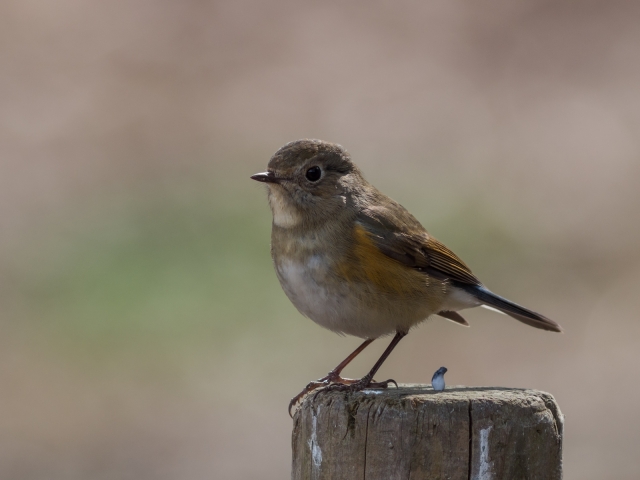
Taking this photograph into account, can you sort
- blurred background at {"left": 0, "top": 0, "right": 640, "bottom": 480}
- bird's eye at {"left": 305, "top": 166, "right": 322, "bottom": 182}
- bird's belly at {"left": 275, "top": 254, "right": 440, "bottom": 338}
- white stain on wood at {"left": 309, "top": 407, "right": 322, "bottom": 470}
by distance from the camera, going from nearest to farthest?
white stain on wood at {"left": 309, "top": 407, "right": 322, "bottom": 470}
bird's belly at {"left": 275, "top": 254, "right": 440, "bottom": 338}
bird's eye at {"left": 305, "top": 166, "right": 322, "bottom": 182}
blurred background at {"left": 0, "top": 0, "right": 640, "bottom": 480}

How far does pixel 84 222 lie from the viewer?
1137 centimetres

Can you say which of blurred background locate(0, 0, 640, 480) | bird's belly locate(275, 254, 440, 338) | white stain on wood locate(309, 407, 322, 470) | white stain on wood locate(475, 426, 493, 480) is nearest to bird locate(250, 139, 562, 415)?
bird's belly locate(275, 254, 440, 338)

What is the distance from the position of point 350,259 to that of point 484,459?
5.45ft

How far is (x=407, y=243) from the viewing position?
15.9 ft

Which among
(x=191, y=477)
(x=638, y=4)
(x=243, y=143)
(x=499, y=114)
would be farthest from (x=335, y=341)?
(x=638, y=4)

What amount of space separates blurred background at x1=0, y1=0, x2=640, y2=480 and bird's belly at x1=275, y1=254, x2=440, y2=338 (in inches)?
36.8

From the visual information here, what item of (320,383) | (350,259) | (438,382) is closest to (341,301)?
(350,259)

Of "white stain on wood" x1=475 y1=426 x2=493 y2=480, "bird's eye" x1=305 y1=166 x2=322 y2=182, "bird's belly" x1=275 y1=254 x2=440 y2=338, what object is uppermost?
"bird's eye" x1=305 y1=166 x2=322 y2=182

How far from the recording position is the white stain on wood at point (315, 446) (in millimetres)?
3141

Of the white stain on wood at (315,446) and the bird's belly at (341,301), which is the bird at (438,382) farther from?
the bird's belly at (341,301)

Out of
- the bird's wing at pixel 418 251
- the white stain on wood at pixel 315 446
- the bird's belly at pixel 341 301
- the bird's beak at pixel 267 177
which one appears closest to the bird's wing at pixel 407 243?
the bird's wing at pixel 418 251

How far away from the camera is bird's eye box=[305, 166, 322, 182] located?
482cm

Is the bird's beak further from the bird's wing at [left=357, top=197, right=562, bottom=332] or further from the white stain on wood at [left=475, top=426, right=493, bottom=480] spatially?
the white stain on wood at [left=475, top=426, right=493, bottom=480]

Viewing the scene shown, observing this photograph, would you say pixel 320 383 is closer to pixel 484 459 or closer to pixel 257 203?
pixel 484 459
